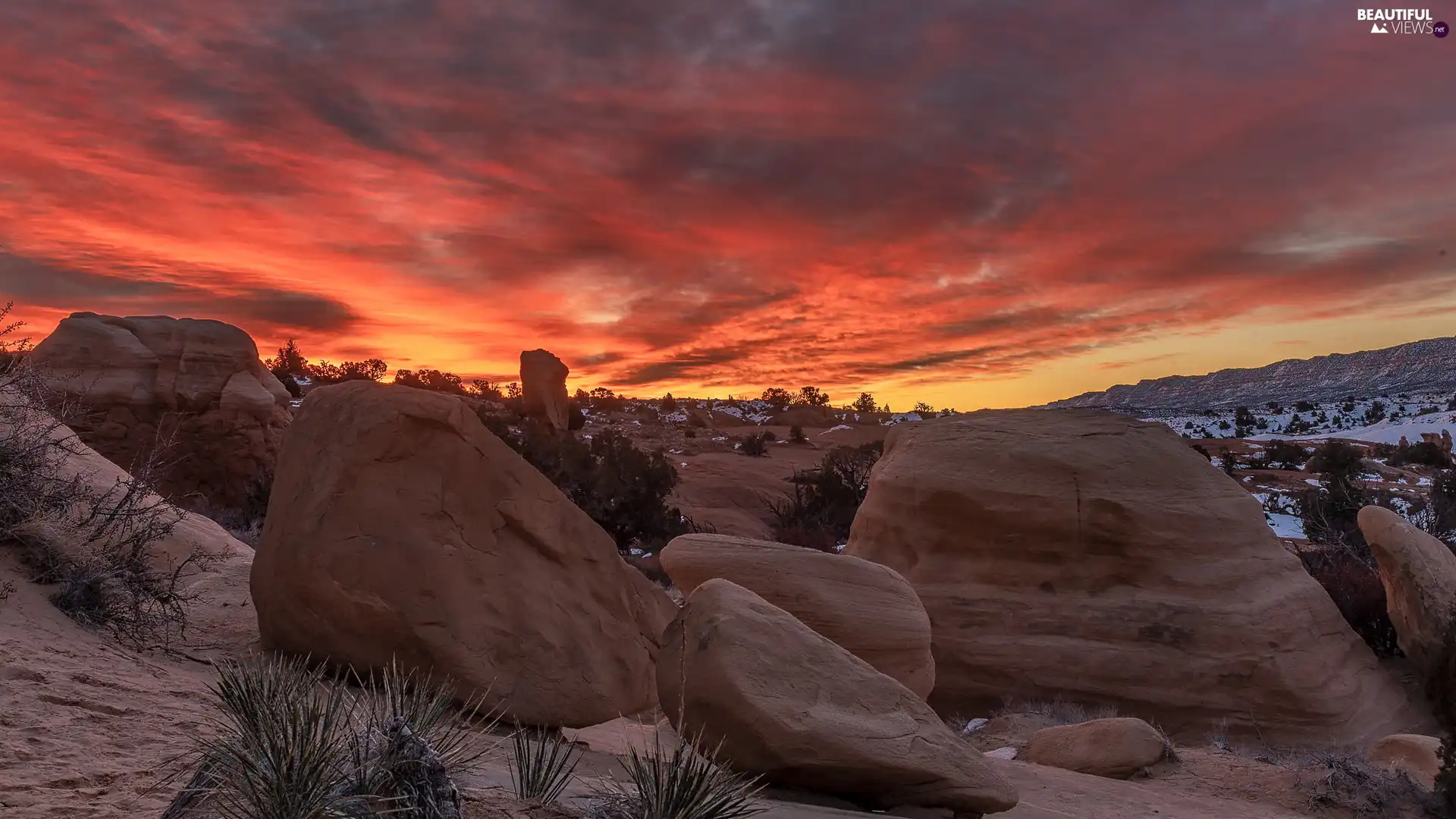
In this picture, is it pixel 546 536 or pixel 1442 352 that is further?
pixel 1442 352


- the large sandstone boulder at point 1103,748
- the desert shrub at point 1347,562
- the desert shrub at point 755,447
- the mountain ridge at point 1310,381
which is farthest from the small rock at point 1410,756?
the mountain ridge at point 1310,381

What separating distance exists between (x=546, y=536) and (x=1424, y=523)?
67.9ft

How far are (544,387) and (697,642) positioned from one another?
41.4 m

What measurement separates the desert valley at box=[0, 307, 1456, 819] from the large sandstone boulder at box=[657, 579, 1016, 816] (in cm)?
2

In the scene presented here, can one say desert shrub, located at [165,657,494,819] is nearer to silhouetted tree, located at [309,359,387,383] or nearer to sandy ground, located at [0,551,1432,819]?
sandy ground, located at [0,551,1432,819]

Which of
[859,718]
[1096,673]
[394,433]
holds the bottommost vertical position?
[1096,673]

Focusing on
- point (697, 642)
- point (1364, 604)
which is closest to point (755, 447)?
point (1364, 604)

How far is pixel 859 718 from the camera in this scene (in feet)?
17.5

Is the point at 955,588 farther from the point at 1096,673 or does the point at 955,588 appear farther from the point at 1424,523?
the point at 1424,523

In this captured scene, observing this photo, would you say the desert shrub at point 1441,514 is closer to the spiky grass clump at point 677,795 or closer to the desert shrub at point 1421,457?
the desert shrub at point 1421,457

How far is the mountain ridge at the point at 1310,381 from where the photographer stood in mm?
78875

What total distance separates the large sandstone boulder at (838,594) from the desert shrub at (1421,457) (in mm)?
38256

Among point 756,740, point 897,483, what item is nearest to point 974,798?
point 756,740

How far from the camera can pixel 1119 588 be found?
1084cm
